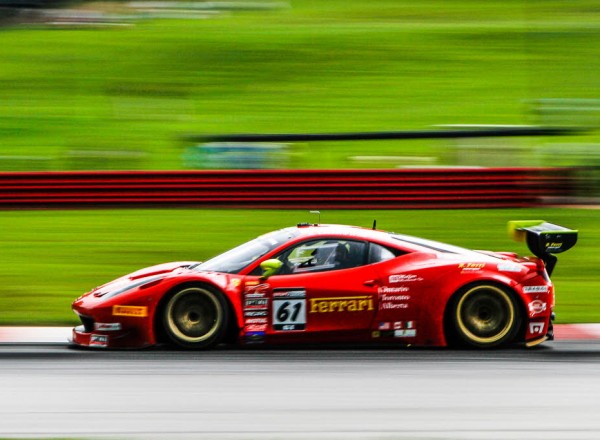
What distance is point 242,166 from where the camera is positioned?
1777 cm

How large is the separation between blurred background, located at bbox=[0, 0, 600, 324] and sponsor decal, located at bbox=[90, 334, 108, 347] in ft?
6.83

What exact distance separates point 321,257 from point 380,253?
0.50m

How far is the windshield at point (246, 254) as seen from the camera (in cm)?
878

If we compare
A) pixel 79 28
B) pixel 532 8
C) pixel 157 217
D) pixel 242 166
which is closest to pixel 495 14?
pixel 532 8

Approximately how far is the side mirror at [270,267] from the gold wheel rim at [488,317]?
1.56m

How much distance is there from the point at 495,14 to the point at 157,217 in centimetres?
2126

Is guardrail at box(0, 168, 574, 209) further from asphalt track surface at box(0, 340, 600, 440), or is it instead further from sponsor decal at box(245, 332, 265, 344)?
sponsor decal at box(245, 332, 265, 344)

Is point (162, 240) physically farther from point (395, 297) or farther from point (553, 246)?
point (553, 246)

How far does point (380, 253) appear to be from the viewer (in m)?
8.80

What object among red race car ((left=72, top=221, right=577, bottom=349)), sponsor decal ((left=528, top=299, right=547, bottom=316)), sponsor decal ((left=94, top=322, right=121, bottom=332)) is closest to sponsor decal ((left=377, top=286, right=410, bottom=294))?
red race car ((left=72, top=221, right=577, bottom=349))

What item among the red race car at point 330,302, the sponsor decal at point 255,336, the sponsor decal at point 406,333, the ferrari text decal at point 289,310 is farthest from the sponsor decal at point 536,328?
the sponsor decal at point 255,336

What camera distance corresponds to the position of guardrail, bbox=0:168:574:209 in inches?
632

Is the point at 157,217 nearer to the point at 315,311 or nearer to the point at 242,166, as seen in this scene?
the point at 242,166

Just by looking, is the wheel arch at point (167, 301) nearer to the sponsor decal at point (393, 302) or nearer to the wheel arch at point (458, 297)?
the sponsor decal at point (393, 302)
